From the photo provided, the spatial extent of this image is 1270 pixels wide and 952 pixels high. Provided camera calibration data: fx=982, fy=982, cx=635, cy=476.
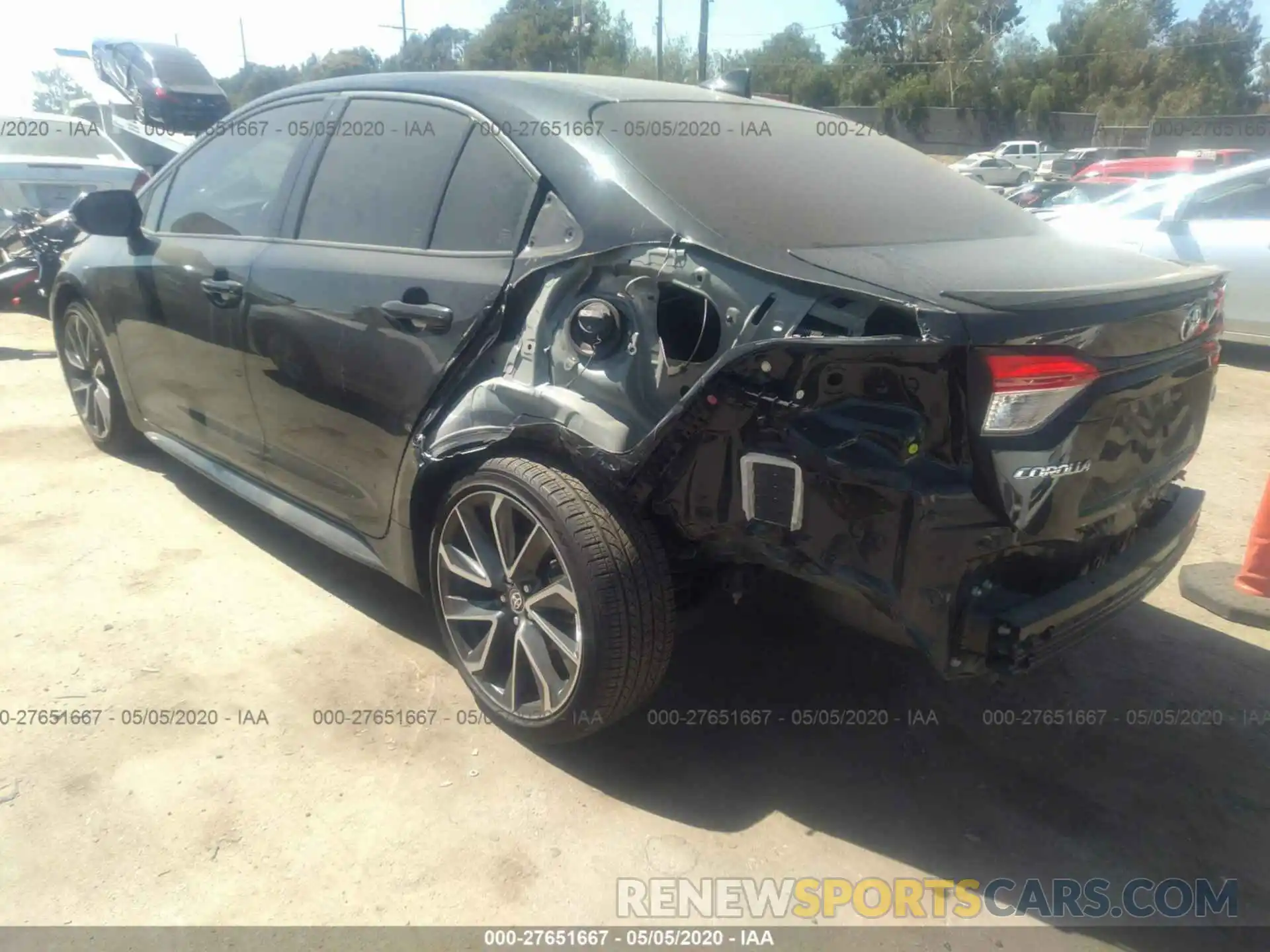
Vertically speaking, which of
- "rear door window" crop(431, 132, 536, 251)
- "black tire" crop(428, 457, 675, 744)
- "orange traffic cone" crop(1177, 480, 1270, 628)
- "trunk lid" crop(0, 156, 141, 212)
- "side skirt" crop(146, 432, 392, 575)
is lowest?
"orange traffic cone" crop(1177, 480, 1270, 628)

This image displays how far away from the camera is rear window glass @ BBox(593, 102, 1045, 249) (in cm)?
240

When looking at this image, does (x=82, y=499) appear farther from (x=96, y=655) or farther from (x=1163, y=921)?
(x=1163, y=921)

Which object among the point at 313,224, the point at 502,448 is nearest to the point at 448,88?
the point at 313,224

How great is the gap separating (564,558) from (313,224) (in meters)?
1.57

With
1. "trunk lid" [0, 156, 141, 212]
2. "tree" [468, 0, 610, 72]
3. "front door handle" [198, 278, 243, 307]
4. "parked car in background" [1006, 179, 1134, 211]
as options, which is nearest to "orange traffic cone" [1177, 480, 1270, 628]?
"front door handle" [198, 278, 243, 307]

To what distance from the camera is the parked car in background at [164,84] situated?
741 inches

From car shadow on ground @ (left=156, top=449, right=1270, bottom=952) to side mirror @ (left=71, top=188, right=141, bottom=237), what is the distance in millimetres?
1881

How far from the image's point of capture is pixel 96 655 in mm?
3162

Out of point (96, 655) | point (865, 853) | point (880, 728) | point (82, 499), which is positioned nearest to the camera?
point (865, 853)

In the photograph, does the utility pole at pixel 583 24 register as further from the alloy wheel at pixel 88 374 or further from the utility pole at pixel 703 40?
the alloy wheel at pixel 88 374

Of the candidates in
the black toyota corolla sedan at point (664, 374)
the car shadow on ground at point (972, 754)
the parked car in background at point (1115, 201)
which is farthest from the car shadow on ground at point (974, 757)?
the parked car in background at point (1115, 201)

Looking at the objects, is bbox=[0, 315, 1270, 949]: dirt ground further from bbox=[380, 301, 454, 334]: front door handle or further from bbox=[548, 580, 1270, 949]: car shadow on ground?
bbox=[380, 301, 454, 334]: front door handle

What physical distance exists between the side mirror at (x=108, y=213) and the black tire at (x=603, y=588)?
2.41 m

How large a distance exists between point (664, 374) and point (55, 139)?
12.4 metres
